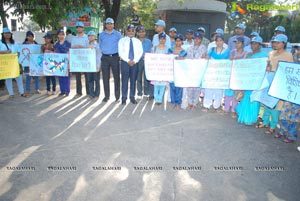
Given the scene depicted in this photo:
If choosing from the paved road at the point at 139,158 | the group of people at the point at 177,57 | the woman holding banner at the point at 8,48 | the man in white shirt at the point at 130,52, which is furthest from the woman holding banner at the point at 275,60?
the woman holding banner at the point at 8,48

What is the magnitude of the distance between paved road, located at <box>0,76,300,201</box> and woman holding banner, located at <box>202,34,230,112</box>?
292 mm

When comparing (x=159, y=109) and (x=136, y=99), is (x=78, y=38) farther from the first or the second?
(x=159, y=109)

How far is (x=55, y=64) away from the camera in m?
8.08

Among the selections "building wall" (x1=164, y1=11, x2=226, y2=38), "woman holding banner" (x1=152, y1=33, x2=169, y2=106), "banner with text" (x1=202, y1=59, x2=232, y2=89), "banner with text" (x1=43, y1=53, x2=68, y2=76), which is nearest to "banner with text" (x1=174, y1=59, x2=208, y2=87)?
"banner with text" (x1=202, y1=59, x2=232, y2=89)

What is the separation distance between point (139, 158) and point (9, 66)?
5.01 m

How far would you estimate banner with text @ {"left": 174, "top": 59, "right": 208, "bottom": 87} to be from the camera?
264 inches

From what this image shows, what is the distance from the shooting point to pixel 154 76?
7.24m

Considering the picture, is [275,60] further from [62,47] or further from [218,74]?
[62,47]

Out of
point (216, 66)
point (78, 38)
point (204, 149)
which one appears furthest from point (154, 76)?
point (204, 149)

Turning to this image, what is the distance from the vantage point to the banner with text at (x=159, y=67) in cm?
709

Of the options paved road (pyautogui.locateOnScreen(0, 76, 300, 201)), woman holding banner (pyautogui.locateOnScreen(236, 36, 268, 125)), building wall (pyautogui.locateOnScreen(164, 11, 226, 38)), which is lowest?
paved road (pyautogui.locateOnScreen(0, 76, 300, 201))

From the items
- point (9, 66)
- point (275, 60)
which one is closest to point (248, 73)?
point (275, 60)

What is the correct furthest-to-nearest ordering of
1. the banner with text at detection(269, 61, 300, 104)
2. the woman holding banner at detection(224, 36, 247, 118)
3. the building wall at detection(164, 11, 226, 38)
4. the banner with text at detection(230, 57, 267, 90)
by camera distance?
the building wall at detection(164, 11, 226, 38)
the woman holding banner at detection(224, 36, 247, 118)
the banner with text at detection(230, 57, 267, 90)
the banner with text at detection(269, 61, 300, 104)

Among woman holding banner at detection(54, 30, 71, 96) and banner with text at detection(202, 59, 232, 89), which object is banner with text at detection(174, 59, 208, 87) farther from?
woman holding banner at detection(54, 30, 71, 96)
